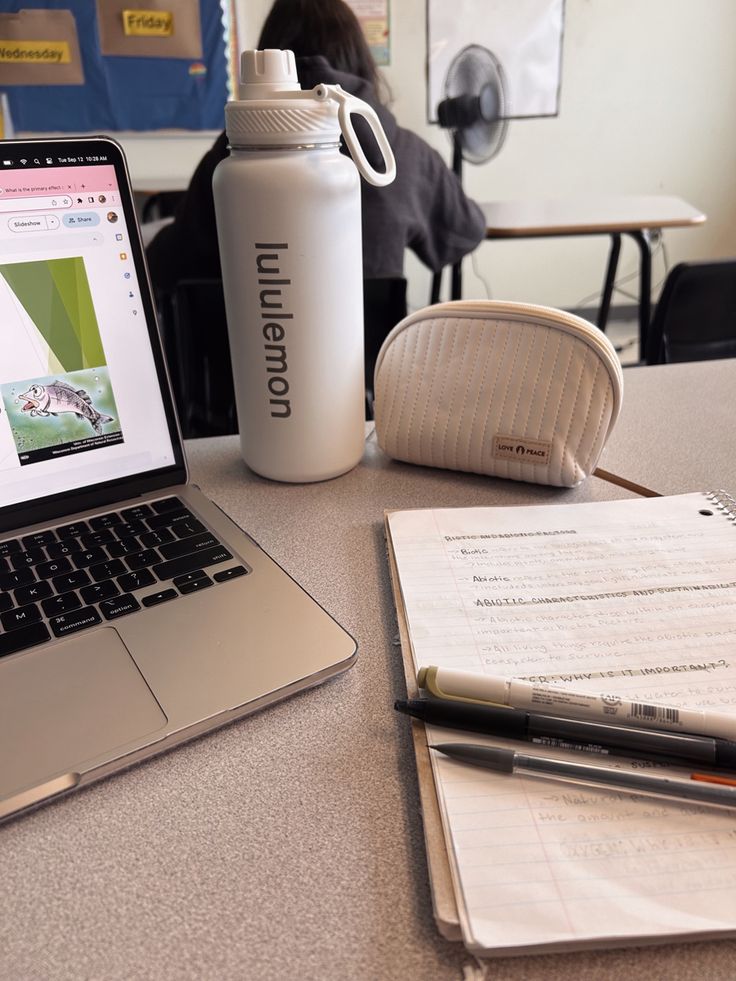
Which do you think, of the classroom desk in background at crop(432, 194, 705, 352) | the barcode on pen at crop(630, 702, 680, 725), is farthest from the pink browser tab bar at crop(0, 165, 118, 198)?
the classroom desk in background at crop(432, 194, 705, 352)

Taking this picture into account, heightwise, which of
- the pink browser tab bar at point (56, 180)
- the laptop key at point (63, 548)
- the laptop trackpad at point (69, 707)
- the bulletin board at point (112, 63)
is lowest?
the laptop trackpad at point (69, 707)

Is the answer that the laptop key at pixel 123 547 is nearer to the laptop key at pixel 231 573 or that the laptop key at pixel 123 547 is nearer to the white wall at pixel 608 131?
the laptop key at pixel 231 573

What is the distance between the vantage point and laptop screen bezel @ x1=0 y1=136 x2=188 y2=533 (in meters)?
0.46

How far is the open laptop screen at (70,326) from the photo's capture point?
457mm

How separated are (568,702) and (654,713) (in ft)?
0.12

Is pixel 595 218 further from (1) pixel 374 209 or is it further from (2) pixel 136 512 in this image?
(2) pixel 136 512

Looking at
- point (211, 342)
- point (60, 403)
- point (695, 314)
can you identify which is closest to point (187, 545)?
point (60, 403)

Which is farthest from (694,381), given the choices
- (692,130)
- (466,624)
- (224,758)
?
(692,130)

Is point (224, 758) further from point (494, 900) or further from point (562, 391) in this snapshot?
point (562, 391)

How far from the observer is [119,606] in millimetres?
403

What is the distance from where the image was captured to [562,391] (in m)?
0.52

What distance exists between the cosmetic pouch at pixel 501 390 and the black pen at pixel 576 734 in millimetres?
256

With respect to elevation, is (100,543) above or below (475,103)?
below

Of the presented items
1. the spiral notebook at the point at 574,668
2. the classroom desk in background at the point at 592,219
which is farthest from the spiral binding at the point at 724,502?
the classroom desk in background at the point at 592,219
